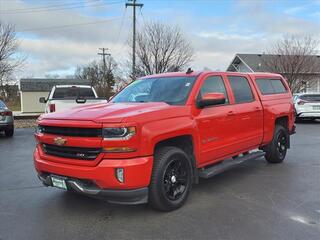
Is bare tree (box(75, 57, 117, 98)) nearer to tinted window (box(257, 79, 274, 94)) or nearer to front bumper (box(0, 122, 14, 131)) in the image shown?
front bumper (box(0, 122, 14, 131))

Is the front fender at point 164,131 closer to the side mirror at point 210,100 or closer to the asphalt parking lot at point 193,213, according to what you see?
the side mirror at point 210,100

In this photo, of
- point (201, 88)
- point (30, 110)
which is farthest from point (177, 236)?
point (30, 110)

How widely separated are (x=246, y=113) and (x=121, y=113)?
9.23ft

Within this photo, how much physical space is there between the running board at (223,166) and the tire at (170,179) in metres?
0.44

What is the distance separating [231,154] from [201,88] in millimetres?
1363

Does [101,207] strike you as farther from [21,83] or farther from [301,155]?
[21,83]

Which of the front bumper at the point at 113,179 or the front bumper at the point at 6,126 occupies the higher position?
the front bumper at the point at 113,179

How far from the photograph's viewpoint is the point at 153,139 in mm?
A: 4680

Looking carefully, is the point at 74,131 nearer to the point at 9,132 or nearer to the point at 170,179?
the point at 170,179

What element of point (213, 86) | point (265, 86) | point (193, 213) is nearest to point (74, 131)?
point (193, 213)

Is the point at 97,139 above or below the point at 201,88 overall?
below

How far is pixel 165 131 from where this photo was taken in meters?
4.87

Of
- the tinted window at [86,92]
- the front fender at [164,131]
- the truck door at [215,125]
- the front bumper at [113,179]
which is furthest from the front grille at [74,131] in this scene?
the tinted window at [86,92]

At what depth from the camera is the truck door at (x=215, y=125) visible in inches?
221
